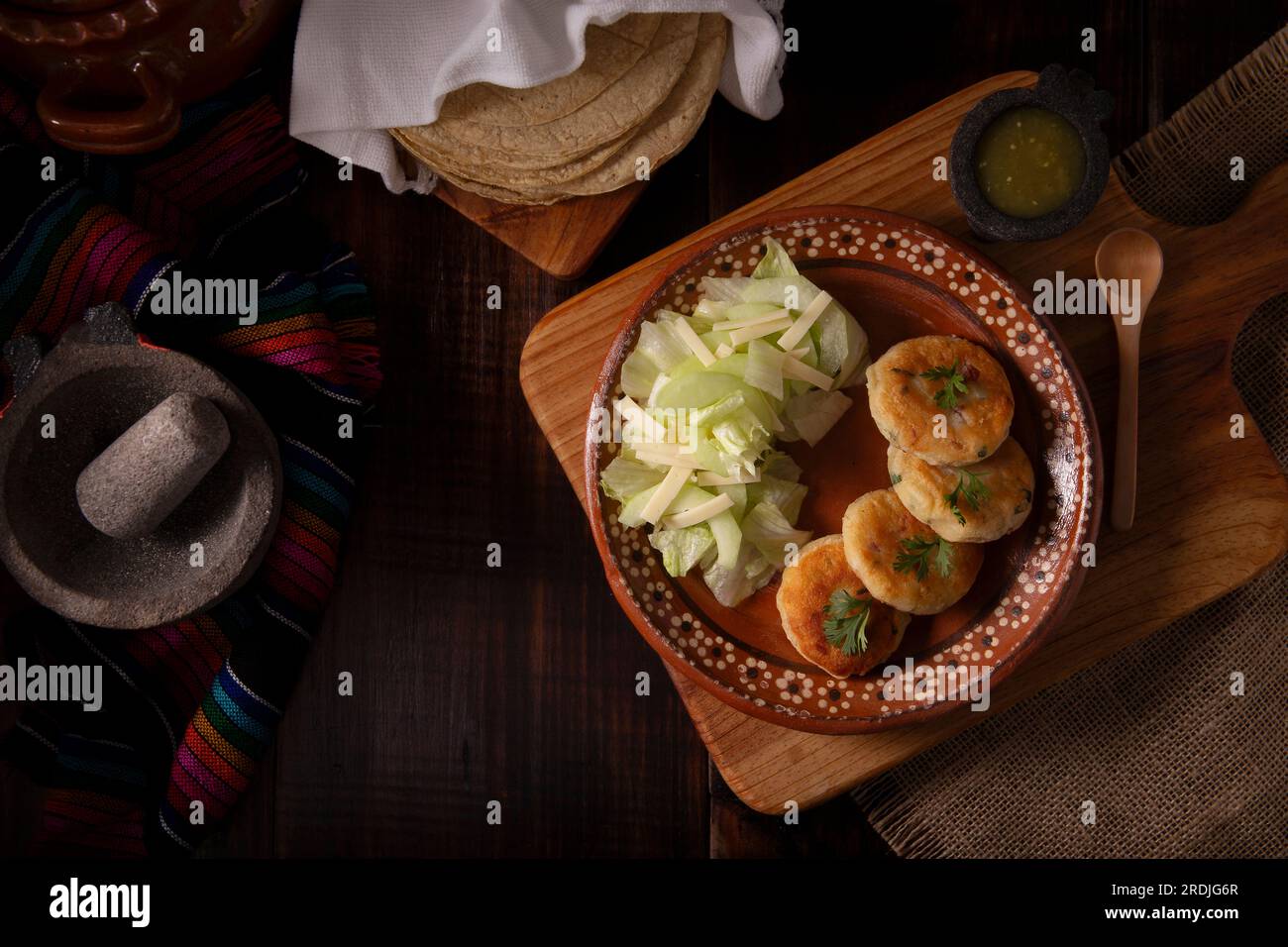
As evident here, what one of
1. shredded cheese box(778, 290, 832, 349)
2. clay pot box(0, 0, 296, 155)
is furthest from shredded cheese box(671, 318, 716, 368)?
clay pot box(0, 0, 296, 155)

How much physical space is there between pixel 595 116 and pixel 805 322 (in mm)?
496

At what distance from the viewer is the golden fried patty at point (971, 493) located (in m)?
1.67

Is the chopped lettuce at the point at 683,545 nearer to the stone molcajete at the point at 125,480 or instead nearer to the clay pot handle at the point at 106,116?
the stone molcajete at the point at 125,480

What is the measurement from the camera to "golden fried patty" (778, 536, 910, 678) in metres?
1.73

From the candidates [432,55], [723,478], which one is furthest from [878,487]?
[432,55]

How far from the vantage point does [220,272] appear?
206 centimetres

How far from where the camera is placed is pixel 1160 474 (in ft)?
5.91

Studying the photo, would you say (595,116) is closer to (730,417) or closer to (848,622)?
(730,417)

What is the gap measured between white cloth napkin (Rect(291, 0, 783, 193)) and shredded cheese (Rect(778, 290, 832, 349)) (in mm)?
420

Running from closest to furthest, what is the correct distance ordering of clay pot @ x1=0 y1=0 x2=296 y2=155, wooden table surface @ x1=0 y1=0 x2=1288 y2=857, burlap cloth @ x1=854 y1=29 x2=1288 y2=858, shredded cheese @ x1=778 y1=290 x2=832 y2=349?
clay pot @ x1=0 y1=0 x2=296 y2=155 < shredded cheese @ x1=778 y1=290 x2=832 y2=349 < burlap cloth @ x1=854 y1=29 x2=1288 y2=858 < wooden table surface @ x1=0 y1=0 x2=1288 y2=857

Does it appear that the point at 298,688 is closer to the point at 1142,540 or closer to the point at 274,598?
the point at 274,598

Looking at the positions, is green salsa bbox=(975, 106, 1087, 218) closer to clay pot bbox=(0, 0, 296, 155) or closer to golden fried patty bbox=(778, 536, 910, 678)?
golden fried patty bbox=(778, 536, 910, 678)

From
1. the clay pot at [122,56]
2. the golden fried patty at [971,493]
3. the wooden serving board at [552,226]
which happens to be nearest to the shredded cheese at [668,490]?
the golden fried patty at [971,493]

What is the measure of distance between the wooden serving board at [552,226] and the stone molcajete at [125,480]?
544mm
